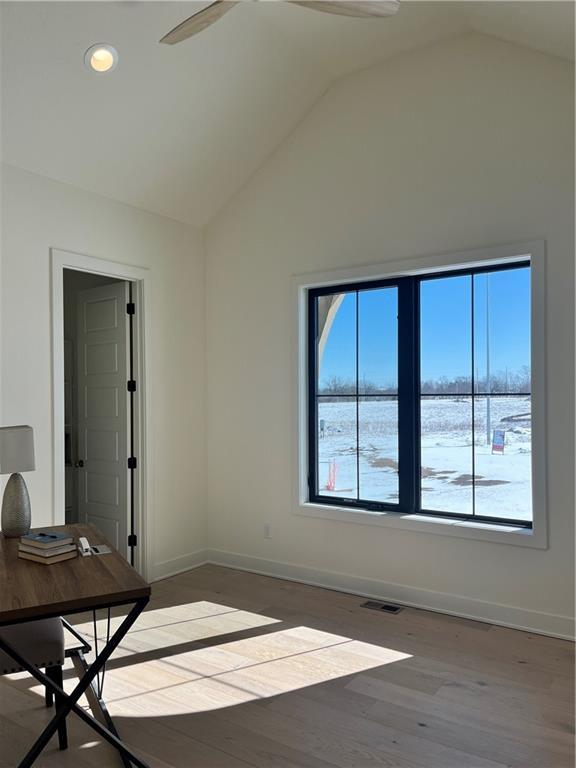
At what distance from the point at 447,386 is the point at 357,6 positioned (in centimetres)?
251

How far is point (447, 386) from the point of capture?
13.2 feet

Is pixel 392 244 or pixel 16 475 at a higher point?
pixel 392 244

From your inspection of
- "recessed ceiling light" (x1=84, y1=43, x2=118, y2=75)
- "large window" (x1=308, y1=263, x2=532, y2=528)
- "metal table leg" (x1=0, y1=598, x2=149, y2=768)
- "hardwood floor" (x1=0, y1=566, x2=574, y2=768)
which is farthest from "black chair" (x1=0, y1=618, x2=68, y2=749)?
"recessed ceiling light" (x1=84, y1=43, x2=118, y2=75)

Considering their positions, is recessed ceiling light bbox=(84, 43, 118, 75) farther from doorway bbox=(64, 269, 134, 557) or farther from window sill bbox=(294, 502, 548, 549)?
window sill bbox=(294, 502, 548, 549)

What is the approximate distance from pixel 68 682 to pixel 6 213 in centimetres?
279

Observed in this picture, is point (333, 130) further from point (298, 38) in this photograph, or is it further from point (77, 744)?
point (77, 744)

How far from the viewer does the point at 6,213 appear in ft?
12.1

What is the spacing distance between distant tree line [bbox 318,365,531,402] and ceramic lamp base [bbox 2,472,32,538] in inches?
96.5

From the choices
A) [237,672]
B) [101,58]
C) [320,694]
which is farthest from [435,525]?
[101,58]

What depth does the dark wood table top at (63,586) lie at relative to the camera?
6.43 ft

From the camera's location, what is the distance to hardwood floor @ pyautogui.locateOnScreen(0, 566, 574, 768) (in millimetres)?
2395

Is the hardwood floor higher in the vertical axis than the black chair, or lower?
lower

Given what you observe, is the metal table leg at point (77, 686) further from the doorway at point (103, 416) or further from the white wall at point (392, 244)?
the doorway at point (103, 416)

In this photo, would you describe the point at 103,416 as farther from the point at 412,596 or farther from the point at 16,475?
the point at 412,596
